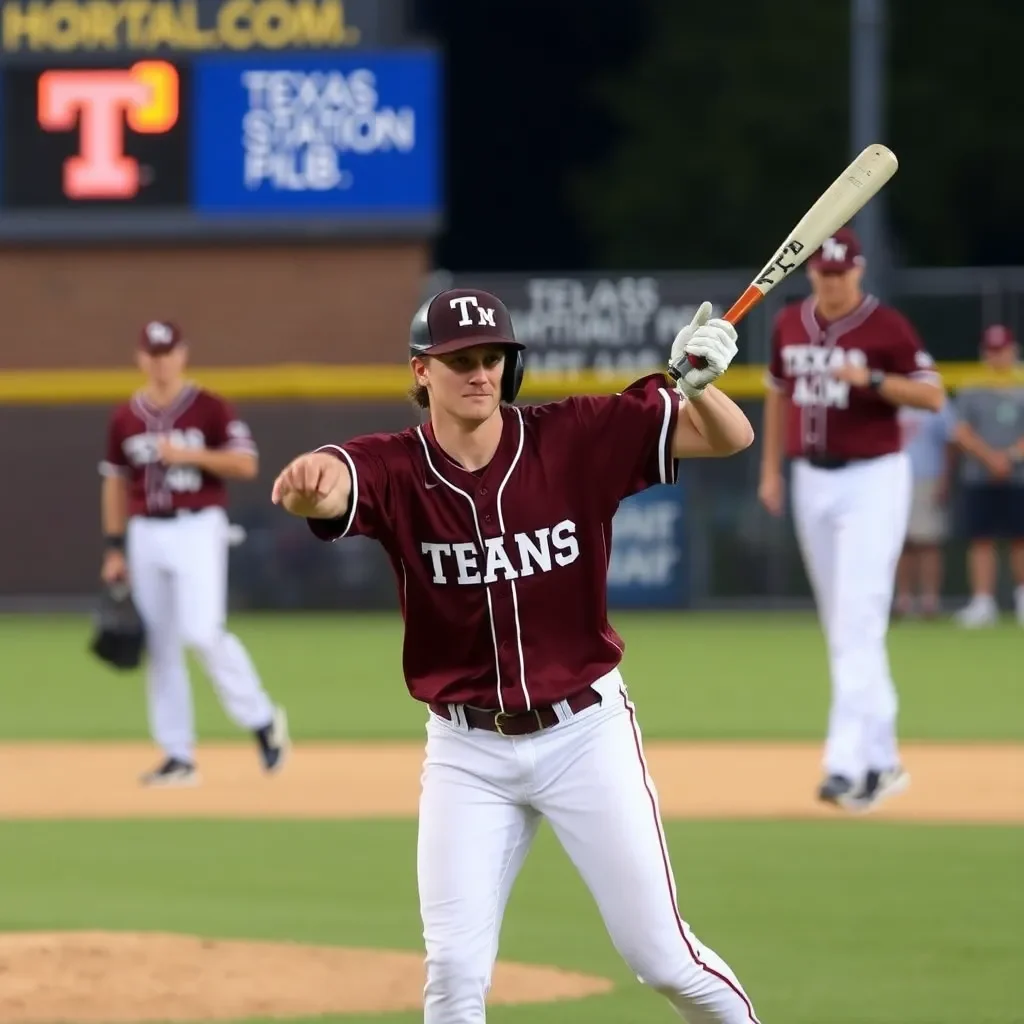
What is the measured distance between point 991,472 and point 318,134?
549 cm

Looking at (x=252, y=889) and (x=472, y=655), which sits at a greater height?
(x=472, y=655)

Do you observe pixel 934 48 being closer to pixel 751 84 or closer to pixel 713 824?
pixel 751 84

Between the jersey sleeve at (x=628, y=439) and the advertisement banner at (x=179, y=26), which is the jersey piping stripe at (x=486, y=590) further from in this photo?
the advertisement banner at (x=179, y=26)

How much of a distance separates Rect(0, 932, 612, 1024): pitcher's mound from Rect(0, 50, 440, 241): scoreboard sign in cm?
1168

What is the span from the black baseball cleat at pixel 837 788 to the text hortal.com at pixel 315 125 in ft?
32.0

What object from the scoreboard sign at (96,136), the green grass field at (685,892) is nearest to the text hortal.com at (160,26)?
the scoreboard sign at (96,136)

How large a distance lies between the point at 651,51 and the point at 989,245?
20.1 feet

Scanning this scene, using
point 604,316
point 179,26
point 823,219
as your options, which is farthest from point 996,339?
point 823,219

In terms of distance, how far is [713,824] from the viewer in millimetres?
9117

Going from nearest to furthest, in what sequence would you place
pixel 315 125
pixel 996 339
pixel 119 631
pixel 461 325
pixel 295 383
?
1. pixel 461 325
2. pixel 119 631
3. pixel 996 339
4. pixel 315 125
5. pixel 295 383

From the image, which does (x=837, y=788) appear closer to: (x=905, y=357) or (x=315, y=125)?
(x=905, y=357)

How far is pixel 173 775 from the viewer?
33.9ft

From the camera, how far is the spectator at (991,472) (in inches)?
703

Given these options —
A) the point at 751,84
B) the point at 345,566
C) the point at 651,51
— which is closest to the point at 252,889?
the point at 345,566
